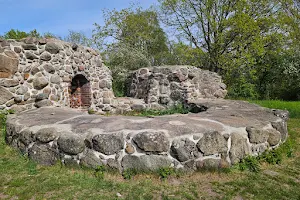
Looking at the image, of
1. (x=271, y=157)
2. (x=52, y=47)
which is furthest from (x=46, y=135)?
(x=271, y=157)

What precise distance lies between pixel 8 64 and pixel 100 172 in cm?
348

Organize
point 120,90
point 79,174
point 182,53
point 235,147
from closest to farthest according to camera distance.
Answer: point 79,174 → point 235,147 → point 120,90 → point 182,53

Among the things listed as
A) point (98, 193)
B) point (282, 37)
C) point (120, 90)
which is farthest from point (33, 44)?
point (282, 37)

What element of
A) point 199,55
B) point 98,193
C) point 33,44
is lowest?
point 98,193

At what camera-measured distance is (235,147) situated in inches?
118

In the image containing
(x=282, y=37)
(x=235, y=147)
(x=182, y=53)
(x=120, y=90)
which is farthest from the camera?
(x=182, y=53)

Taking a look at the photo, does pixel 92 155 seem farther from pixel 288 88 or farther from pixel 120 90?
pixel 288 88

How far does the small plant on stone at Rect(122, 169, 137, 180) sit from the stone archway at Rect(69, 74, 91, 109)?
4.69 meters

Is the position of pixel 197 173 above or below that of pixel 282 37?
below

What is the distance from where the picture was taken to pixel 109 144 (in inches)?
109

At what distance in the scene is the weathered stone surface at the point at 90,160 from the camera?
9.20 ft

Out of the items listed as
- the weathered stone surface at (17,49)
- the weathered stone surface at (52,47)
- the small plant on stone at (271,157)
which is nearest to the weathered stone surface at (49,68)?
the weathered stone surface at (52,47)

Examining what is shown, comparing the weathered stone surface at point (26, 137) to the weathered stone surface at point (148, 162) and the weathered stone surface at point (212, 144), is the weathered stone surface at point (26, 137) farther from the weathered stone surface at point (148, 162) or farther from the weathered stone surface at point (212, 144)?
the weathered stone surface at point (212, 144)

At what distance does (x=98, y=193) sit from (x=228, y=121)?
7.10 feet
